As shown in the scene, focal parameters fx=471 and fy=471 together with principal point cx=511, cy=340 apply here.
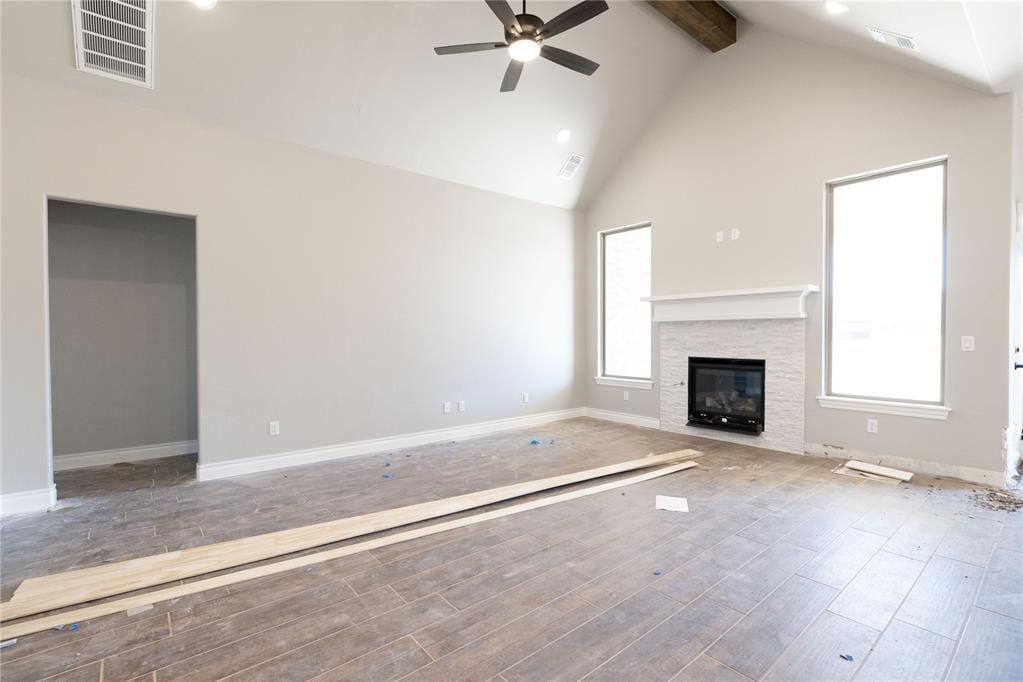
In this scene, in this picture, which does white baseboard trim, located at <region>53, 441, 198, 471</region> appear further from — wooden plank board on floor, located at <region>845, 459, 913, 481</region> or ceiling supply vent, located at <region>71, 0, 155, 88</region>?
wooden plank board on floor, located at <region>845, 459, 913, 481</region>

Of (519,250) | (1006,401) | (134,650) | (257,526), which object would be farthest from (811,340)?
(134,650)

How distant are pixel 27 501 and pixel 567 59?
5.11 m

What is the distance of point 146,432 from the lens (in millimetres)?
4965

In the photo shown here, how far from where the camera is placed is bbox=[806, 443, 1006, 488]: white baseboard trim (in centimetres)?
375

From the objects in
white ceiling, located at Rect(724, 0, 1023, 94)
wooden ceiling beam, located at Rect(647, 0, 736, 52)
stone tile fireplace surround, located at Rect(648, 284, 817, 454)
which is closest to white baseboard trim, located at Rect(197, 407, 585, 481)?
stone tile fireplace surround, located at Rect(648, 284, 817, 454)

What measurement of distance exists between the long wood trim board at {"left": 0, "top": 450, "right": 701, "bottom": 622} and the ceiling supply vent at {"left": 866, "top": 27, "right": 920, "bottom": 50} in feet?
14.7

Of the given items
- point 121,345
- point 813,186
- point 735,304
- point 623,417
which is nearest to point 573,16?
point 813,186

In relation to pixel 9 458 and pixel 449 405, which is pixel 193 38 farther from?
pixel 449 405

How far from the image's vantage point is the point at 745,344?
531 centimetres

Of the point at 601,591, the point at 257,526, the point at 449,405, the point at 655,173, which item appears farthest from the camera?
the point at 655,173

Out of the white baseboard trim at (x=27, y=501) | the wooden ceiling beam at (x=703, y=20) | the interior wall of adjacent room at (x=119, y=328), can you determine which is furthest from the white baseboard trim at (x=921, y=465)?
the interior wall of adjacent room at (x=119, y=328)

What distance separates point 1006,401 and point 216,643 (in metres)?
5.45

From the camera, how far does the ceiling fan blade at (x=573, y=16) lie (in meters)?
2.88

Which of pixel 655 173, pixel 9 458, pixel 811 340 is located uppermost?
pixel 655 173
